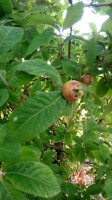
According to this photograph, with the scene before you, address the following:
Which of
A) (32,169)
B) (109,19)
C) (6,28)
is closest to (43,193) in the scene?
(32,169)

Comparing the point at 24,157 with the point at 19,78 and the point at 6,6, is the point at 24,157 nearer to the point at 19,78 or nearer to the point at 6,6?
the point at 19,78

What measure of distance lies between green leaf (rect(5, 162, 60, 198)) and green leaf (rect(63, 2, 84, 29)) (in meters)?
0.54

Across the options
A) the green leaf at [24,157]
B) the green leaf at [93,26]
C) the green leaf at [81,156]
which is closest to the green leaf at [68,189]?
the green leaf at [81,156]

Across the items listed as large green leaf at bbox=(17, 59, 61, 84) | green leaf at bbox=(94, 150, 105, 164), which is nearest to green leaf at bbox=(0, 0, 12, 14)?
large green leaf at bbox=(17, 59, 61, 84)

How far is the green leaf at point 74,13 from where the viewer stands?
25.4 inches

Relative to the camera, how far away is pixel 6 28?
0.59m

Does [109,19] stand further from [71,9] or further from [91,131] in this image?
[91,131]

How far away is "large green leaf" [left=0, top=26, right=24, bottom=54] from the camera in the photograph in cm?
55

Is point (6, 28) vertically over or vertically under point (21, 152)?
over

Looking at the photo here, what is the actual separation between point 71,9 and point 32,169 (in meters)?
0.58

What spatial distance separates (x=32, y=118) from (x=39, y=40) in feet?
1.13

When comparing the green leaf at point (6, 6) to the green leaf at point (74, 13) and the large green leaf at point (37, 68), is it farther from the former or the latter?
the large green leaf at point (37, 68)

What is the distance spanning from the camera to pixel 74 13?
0.65 meters

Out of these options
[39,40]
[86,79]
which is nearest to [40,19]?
[39,40]
